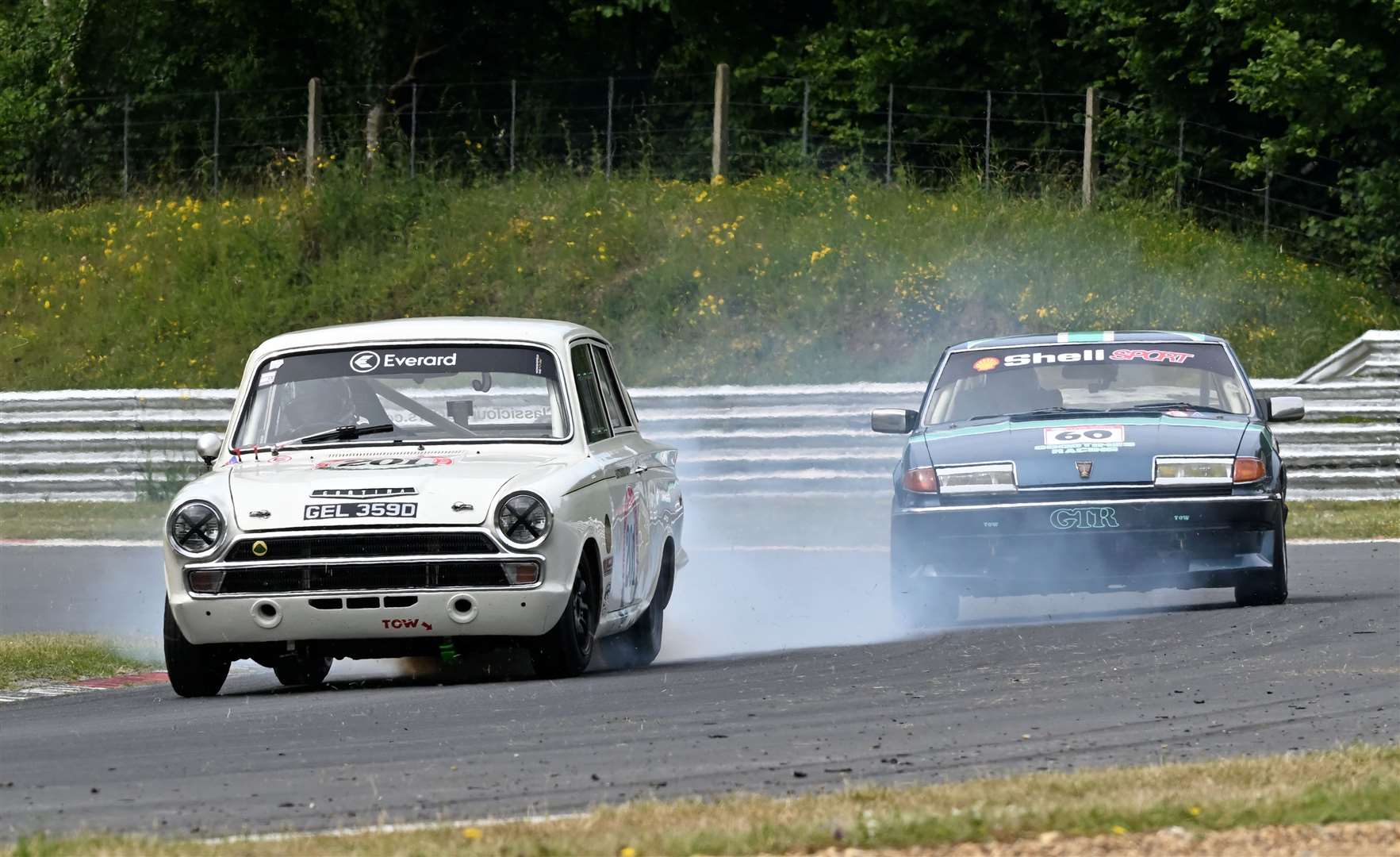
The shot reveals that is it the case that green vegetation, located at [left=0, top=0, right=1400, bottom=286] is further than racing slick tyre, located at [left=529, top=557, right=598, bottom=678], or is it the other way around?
green vegetation, located at [left=0, top=0, right=1400, bottom=286]

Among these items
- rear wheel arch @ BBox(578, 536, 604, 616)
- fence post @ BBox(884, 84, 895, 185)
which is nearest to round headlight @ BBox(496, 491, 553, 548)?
rear wheel arch @ BBox(578, 536, 604, 616)

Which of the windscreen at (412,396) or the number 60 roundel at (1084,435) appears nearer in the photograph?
the windscreen at (412,396)

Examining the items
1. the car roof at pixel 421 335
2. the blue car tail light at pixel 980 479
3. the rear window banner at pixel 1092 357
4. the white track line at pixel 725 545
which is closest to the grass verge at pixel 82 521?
the white track line at pixel 725 545

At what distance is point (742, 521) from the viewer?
19516mm

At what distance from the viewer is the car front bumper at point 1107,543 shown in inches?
412

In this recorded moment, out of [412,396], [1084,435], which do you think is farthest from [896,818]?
[1084,435]

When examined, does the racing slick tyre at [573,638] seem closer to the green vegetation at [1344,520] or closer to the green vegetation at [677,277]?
the green vegetation at [1344,520]

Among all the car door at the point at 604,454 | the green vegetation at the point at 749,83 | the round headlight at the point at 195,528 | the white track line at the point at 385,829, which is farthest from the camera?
the green vegetation at the point at 749,83

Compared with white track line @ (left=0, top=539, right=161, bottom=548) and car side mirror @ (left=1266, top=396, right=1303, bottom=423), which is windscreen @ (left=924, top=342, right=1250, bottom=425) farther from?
white track line @ (left=0, top=539, right=161, bottom=548)

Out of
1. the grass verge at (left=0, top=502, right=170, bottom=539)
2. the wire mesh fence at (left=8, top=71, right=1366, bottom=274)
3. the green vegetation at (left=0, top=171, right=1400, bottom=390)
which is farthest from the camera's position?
the wire mesh fence at (left=8, top=71, right=1366, bottom=274)

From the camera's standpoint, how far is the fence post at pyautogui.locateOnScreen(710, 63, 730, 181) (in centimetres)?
2664

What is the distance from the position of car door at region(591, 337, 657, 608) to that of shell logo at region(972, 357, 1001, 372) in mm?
2060

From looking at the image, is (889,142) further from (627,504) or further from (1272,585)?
(627,504)

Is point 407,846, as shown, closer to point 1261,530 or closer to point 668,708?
point 668,708
